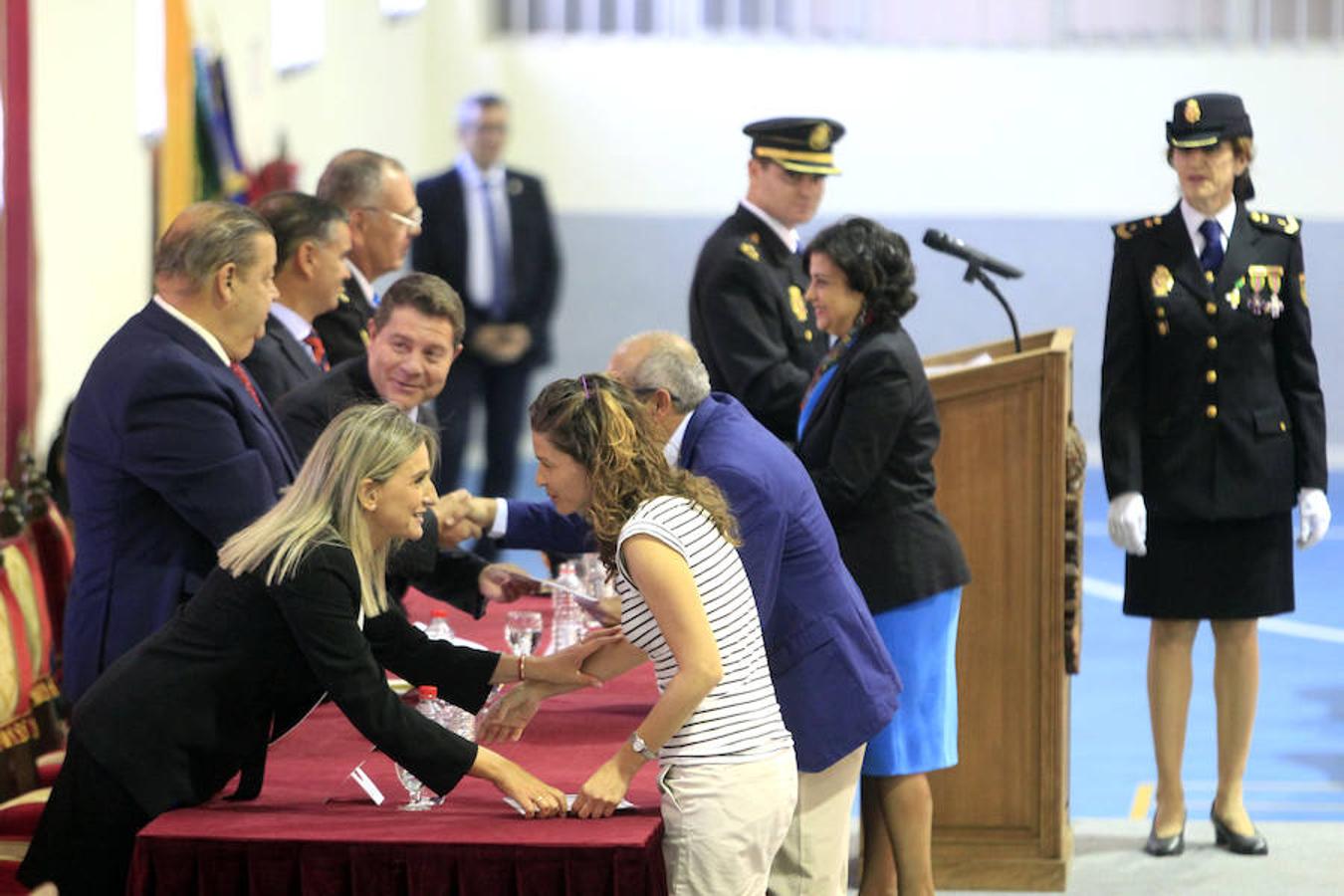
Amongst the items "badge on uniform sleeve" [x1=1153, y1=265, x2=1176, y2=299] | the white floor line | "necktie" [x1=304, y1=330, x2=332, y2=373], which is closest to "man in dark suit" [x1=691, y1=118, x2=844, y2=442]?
"badge on uniform sleeve" [x1=1153, y1=265, x2=1176, y2=299]

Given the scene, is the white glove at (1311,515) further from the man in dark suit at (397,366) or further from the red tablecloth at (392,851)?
the red tablecloth at (392,851)

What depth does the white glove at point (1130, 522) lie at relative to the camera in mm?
5137

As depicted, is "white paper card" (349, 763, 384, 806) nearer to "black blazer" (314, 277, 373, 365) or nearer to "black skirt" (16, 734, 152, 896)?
"black skirt" (16, 734, 152, 896)

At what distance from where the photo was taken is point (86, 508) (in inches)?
Answer: 151

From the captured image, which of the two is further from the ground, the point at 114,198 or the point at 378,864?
the point at 114,198

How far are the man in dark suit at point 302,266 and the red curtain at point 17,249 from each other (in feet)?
5.26

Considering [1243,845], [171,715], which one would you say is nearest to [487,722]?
[171,715]

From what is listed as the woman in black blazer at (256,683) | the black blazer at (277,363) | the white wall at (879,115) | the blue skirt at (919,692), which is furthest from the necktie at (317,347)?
the white wall at (879,115)

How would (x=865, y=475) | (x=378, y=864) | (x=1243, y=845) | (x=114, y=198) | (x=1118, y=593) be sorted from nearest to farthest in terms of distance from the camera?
(x=378, y=864) < (x=865, y=475) < (x=1243, y=845) < (x=114, y=198) < (x=1118, y=593)

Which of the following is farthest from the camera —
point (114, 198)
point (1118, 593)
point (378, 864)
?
point (1118, 593)

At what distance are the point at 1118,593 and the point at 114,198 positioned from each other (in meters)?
4.56

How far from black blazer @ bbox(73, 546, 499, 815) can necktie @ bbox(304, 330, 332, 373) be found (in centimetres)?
183

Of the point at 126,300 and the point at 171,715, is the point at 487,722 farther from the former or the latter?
the point at 126,300

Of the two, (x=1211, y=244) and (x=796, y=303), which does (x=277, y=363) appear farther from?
(x=1211, y=244)
